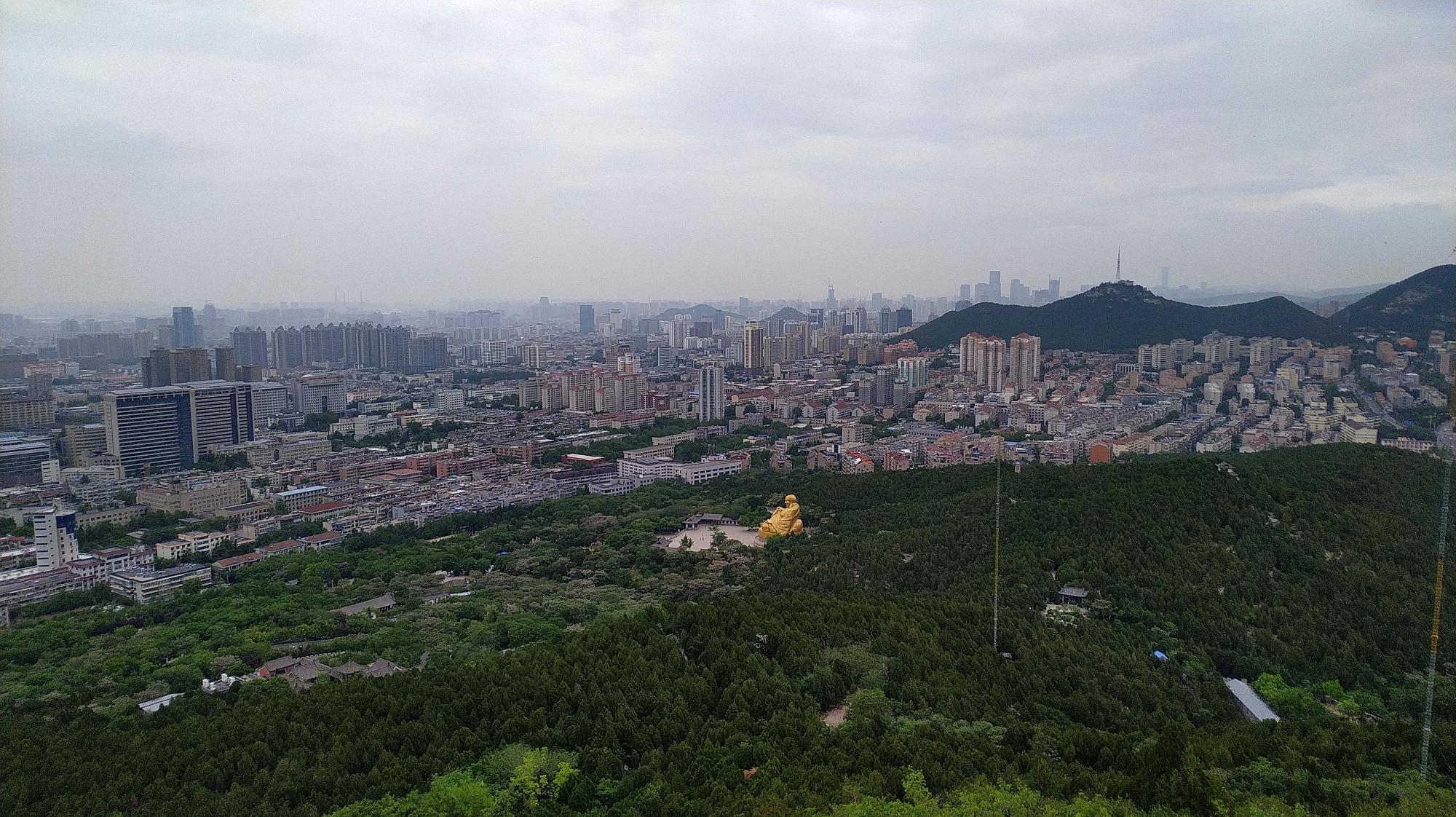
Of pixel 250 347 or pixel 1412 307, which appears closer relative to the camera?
pixel 1412 307

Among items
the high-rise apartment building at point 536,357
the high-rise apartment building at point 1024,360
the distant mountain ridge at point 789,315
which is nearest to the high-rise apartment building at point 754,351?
the high-rise apartment building at point 536,357

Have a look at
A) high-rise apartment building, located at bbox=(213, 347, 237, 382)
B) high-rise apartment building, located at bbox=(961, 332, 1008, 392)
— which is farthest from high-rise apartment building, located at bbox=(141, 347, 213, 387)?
high-rise apartment building, located at bbox=(961, 332, 1008, 392)

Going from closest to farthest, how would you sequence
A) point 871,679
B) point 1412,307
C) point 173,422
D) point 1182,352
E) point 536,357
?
point 871,679 < point 1412,307 < point 173,422 < point 1182,352 < point 536,357

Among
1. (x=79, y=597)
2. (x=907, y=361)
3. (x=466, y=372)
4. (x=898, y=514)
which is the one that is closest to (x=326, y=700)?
(x=79, y=597)

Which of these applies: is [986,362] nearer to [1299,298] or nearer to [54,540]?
[1299,298]

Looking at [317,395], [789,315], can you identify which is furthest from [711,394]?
[789,315]

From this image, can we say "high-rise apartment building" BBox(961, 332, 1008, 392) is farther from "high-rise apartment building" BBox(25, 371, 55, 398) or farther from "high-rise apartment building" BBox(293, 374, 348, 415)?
"high-rise apartment building" BBox(25, 371, 55, 398)

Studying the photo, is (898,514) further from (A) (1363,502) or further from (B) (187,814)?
(B) (187,814)
